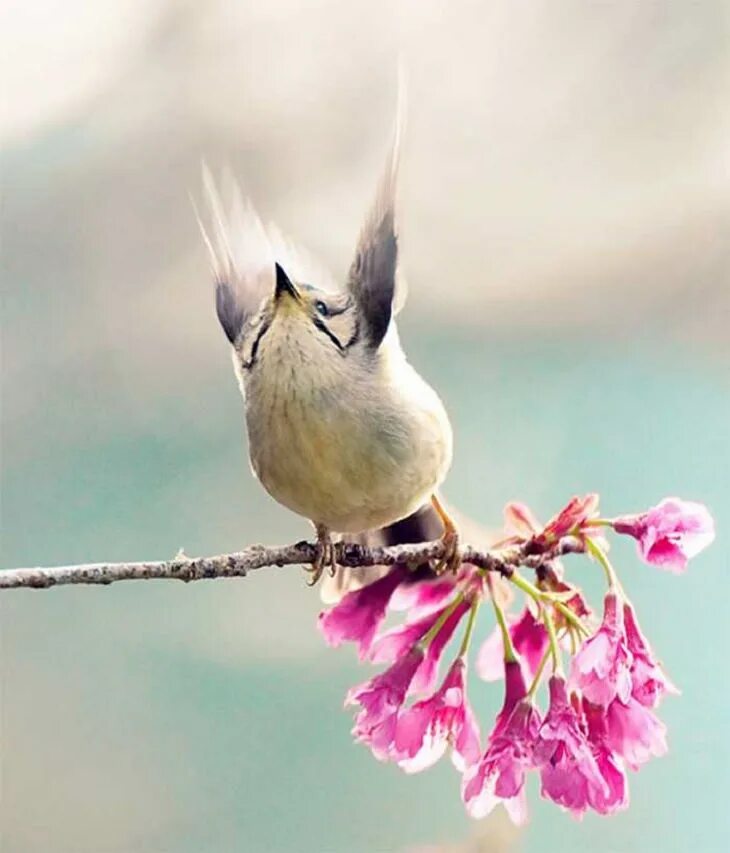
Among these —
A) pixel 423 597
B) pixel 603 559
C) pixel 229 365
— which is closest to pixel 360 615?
pixel 423 597

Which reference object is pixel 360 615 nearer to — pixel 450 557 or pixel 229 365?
pixel 450 557

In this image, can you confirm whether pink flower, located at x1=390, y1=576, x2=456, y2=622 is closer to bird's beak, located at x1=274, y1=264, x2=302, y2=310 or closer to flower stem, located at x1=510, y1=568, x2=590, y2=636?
flower stem, located at x1=510, y1=568, x2=590, y2=636

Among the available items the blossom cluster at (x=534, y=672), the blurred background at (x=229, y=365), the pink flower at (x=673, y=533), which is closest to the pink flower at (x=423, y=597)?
the blossom cluster at (x=534, y=672)

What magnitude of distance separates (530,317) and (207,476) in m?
0.31

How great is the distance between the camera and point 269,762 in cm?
90

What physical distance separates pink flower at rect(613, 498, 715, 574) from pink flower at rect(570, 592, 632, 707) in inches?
2.0

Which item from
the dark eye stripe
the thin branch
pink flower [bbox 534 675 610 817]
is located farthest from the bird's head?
pink flower [bbox 534 675 610 817]

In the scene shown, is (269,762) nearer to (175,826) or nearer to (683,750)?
(175,826)

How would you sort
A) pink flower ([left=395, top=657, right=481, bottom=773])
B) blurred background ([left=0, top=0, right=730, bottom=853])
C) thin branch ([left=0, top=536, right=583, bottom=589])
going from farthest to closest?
blurred background ([left=0, top=0, right=730, bottom=853]) < pink flower ([left=395, top=657, right=481, bottom=773]) < thin branch ([left=0, top=536, right=583, bottom=589])

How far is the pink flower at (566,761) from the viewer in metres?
0.48

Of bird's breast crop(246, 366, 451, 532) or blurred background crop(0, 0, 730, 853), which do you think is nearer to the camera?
bird's breast crop(246, 366, 451, 532)

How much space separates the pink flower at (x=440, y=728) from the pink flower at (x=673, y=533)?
11cm

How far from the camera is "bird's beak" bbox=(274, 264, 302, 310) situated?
0.52 meters

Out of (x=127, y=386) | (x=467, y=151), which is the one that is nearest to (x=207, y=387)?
(x=127, y=386)
